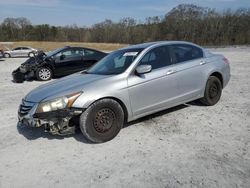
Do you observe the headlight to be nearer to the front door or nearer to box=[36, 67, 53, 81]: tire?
the front door

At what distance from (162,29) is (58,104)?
238 ft

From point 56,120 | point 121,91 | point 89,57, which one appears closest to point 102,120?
point 121,91

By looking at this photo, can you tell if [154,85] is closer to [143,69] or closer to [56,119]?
[143,69]

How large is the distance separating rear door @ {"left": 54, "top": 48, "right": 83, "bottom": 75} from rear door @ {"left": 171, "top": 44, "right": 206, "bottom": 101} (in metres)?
7.07

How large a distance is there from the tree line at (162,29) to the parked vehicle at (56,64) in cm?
5383

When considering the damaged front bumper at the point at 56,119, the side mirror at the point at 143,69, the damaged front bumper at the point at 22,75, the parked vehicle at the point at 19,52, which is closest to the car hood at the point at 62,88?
the damaged front bumper at the point at 56,119

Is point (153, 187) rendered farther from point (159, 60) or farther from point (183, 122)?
point (159, 60)

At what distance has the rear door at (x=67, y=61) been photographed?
1203 centimetres

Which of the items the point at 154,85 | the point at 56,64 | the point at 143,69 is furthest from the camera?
the point at 56,64

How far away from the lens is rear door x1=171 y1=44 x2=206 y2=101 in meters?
5.60

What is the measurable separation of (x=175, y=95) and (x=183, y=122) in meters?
0.55

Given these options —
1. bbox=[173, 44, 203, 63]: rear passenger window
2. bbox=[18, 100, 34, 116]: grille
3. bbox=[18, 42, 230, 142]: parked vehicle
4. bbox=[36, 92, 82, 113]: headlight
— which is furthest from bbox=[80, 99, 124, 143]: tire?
bbox=[173, 44, 203, 63]: rear passenger window

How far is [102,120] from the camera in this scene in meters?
4.57

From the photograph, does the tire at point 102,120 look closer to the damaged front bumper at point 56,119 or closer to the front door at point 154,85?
the damaged front bumper at point 56,119
